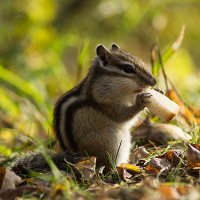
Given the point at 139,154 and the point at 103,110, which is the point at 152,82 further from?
the point at 139,154

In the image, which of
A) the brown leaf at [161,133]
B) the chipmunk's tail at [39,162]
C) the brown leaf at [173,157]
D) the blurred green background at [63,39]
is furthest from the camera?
the blurred green background at [63,39]

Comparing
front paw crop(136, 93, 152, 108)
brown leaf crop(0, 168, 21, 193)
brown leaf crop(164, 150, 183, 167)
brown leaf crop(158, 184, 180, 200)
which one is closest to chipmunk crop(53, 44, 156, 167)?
front paw crop(136, 93, 152, 108)

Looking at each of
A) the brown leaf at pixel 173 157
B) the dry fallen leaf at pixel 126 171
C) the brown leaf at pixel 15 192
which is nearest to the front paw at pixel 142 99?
the brown leaf at pixel 173 157

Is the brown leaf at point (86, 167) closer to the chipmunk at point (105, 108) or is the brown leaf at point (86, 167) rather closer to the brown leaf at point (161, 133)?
the chipmunk at point (105, 108)

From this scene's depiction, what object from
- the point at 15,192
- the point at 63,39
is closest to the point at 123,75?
the point at 15,192

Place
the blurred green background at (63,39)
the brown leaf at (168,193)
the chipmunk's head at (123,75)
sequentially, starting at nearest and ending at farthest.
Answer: the brown leaf at (168,193)
the chipmunk's head at (123,75)
the blurred green background at (63,39)
